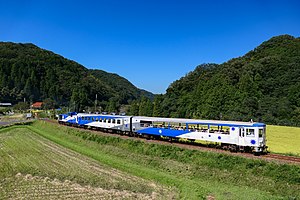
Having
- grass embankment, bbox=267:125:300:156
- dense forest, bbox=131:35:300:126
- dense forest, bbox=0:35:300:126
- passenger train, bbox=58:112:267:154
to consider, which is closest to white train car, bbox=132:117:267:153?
passenger train, bbox=58:112:267:154

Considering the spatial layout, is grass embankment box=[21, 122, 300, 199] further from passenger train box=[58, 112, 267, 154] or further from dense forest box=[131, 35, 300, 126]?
dense forest box=[131, 35, 300, 126]

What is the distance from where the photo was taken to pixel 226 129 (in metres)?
25.0

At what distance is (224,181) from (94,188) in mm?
8330

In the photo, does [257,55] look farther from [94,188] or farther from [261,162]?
[94,188]

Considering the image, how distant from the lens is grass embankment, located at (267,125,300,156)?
84.7 ft

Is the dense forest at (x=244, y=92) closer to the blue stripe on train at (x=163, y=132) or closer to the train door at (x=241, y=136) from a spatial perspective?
the blue stripe on train at (x=163, y=132)

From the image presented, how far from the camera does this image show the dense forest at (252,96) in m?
57.2

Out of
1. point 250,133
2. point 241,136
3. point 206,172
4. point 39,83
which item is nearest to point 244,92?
point 241,136

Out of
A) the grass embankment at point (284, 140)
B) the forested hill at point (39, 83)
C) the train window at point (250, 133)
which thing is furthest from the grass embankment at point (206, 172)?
the forested hill at point (39, 83)

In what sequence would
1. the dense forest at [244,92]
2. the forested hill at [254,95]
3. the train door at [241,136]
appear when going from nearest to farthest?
the train door at [241,136] < the forested hill at [254,95] < the dense forest at [244,92]

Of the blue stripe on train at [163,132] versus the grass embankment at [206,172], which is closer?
the grass embankment at [206,172]

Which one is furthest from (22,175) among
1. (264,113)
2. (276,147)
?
(264,113)

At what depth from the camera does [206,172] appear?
2053cm

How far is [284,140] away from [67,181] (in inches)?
925
